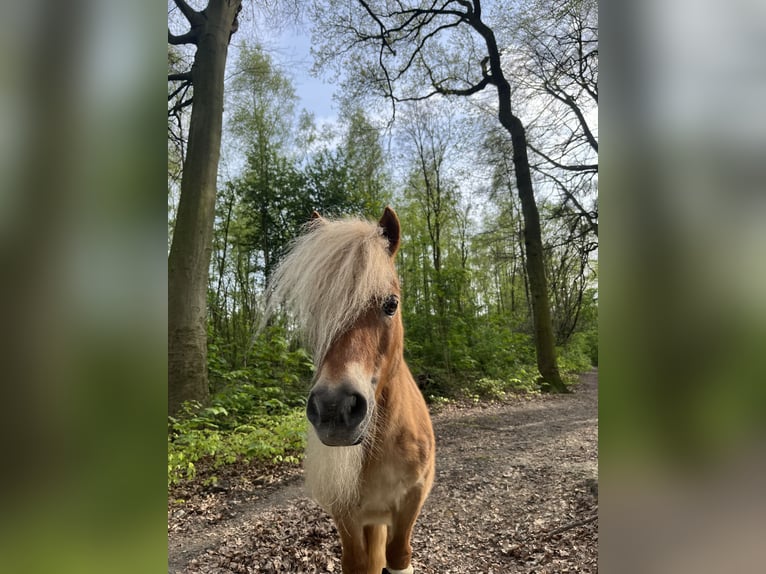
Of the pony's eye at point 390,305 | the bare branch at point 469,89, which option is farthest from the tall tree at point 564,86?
the pony's eye at point 390,305

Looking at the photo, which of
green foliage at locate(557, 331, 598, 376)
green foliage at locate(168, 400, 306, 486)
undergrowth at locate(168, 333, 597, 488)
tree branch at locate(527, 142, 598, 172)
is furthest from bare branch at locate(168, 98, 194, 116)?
green foliage at locate(557, 331, 598, 376)

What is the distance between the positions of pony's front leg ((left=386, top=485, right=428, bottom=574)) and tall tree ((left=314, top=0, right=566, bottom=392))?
0.84 metres

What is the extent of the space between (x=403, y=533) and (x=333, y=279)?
1.01 meters

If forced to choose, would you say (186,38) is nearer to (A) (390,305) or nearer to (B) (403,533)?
(A) (390,305)

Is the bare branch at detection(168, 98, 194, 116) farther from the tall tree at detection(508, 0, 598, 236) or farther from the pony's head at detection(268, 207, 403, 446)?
the tall tree at detection(508, 0, 598, 236)

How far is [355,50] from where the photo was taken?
1.76 m

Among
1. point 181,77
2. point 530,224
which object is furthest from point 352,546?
point 181,77

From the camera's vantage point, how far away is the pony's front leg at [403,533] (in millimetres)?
1506
